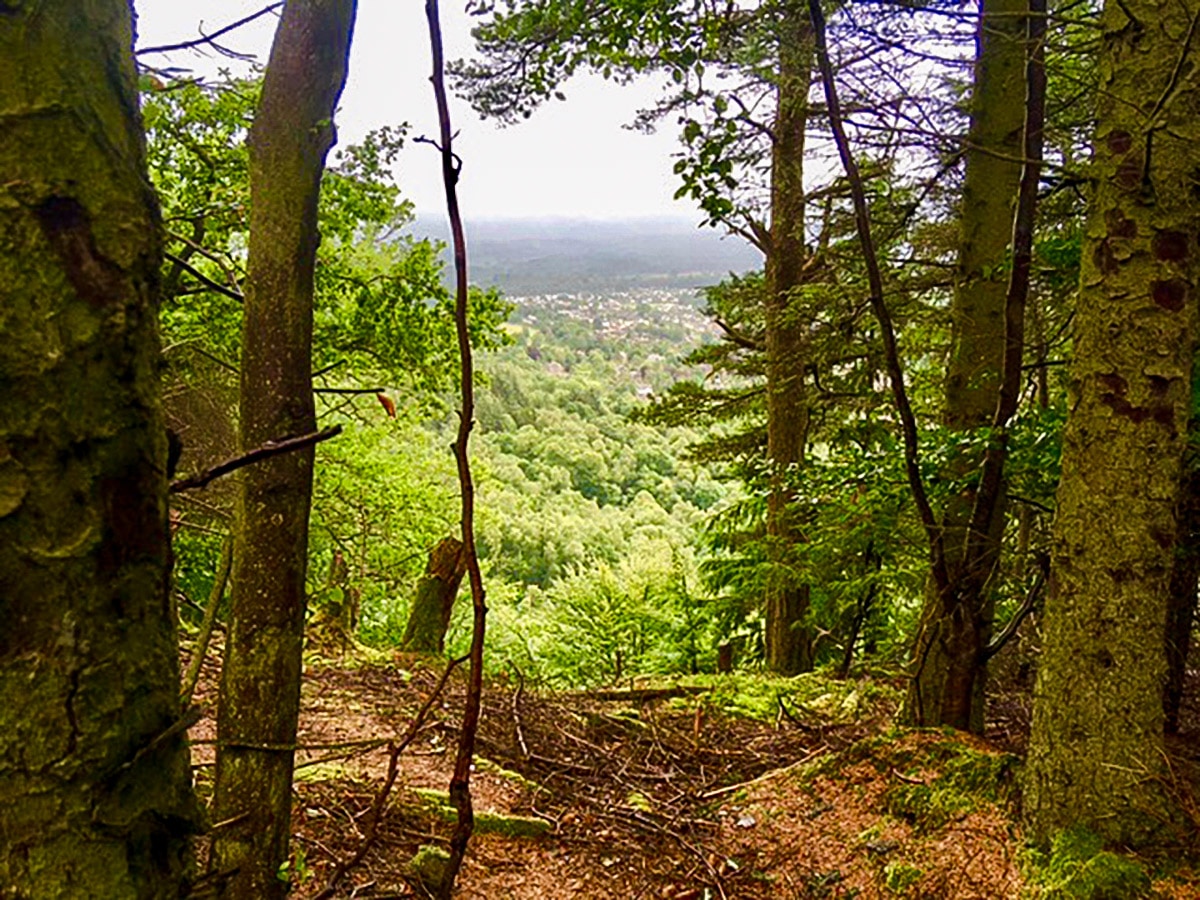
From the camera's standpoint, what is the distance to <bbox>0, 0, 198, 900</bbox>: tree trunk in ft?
2.10

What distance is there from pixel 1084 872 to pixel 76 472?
2.86 meters

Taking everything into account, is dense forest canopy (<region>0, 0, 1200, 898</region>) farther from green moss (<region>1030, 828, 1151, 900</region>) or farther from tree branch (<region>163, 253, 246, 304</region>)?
tree branch (<region>163, 253, 246, 304</region>)

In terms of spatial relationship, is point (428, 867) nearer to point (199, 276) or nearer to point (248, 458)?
point (199, 276)

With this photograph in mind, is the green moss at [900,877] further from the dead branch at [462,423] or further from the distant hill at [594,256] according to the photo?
the distant hill at [594,256]

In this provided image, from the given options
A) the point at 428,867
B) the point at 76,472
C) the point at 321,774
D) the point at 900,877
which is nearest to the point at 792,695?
the point at 900,877

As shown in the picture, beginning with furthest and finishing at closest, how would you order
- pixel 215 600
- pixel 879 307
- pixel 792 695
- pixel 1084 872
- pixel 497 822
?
pixel 792 695, pixel 497 822, pixel 879 307, pixel 1084 872, pixel 215 600

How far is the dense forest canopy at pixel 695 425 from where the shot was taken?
671 millimetres

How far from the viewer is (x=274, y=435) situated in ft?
6.04

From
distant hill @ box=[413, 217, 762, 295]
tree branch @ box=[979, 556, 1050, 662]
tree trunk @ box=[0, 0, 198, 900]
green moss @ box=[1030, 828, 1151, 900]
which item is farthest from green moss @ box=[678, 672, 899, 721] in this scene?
distant hill @ box=[413, 217, 762, 295]

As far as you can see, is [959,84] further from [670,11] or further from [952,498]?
[670,11]

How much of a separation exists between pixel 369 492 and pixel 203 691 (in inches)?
333

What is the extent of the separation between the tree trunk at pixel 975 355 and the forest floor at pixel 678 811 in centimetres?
28

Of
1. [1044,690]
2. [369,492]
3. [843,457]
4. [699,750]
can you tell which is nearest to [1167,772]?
[1044,690]

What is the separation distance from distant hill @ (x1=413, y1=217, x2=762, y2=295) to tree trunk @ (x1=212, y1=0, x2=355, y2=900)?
44.2m
